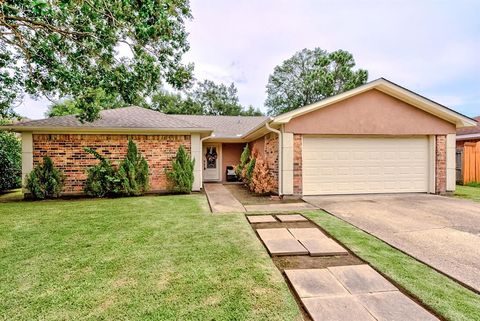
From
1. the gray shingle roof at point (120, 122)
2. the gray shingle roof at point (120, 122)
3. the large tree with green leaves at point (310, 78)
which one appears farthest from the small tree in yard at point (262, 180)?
the large tree with green leaves at point (310, 78)

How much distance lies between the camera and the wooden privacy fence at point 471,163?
429 inches

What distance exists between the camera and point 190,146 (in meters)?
9.09

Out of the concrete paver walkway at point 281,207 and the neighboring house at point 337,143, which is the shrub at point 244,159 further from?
the concrete paver walkway at point 281,207

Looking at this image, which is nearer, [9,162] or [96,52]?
[96,52]

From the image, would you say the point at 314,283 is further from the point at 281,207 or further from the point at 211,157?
the point at 211,157

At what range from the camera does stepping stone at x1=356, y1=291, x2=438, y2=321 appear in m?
2.03

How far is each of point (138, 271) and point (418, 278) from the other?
3.15m

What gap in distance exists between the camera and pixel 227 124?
15125 millimetres

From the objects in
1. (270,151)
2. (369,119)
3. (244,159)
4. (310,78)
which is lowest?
(244,159)

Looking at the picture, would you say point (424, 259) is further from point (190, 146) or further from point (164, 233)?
point (190, 146)

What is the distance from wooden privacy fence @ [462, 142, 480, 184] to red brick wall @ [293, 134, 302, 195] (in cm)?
906

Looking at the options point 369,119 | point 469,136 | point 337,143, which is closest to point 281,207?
point 337,143

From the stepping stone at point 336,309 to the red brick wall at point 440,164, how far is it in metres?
8.09

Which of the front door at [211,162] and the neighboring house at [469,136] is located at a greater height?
the neighboring house at [469,136]
